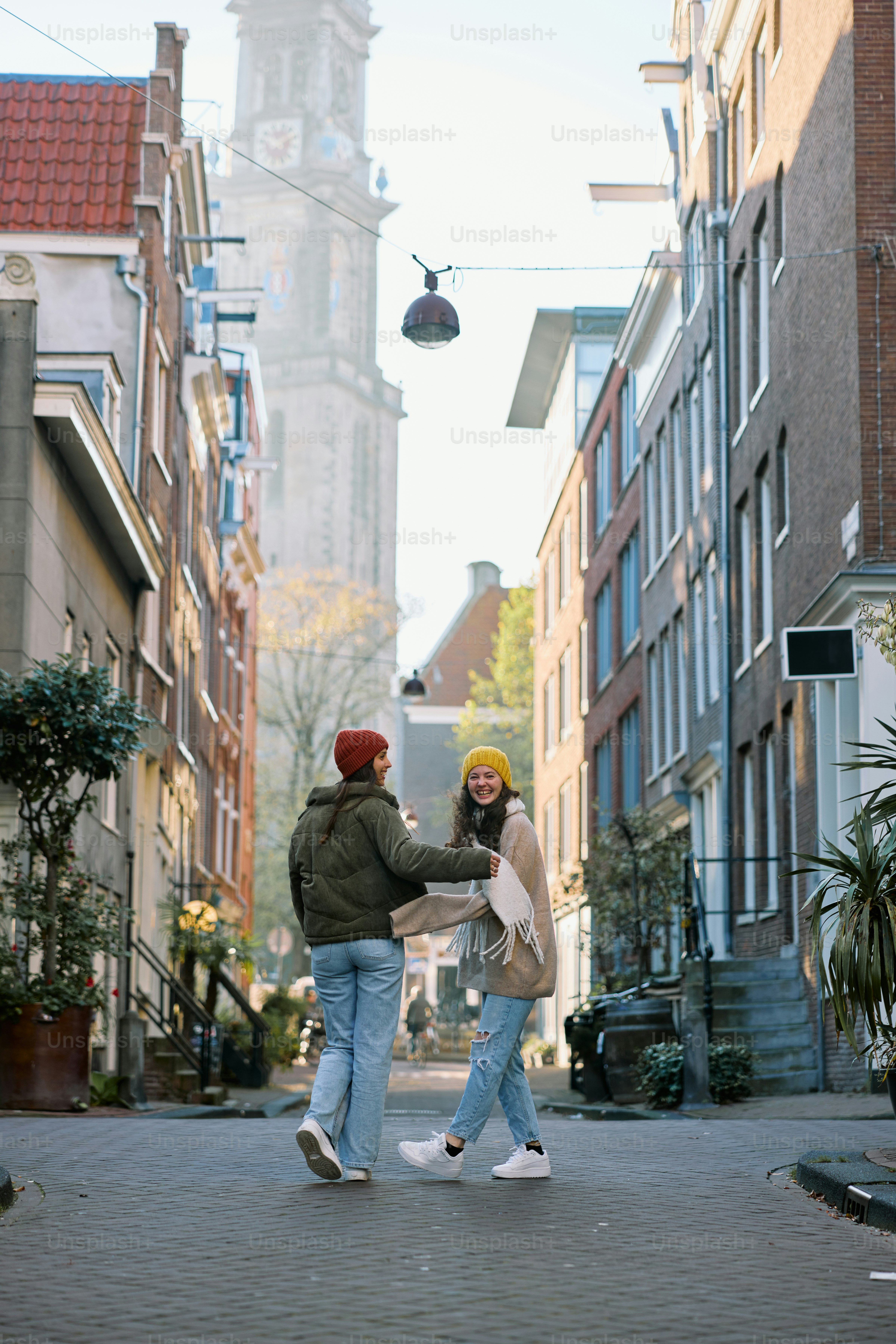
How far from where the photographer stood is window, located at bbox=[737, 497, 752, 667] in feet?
74.2

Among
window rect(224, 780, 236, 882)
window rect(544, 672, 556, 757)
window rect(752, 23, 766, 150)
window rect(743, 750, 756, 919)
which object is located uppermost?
window rect(752, 23, 766, 150)

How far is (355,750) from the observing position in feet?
25.6

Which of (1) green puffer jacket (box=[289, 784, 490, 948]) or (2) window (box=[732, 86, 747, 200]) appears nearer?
(1) green puffer jacket (box=[289, 784, 490, 948])

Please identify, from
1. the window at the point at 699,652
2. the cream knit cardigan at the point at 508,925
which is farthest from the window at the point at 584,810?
the cream knit cardigan at the point at 508,925

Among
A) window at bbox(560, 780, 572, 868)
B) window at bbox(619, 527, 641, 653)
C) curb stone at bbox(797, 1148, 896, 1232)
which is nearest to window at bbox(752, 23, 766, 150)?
window at bbox(619, 527, 641, 653)

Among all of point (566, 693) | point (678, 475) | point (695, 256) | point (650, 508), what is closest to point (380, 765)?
point (695, 256)

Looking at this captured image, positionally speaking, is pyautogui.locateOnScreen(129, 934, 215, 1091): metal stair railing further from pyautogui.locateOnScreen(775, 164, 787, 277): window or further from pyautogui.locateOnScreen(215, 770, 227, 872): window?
pyautogui.locateOnScreen(215, 770, 227, 872): window

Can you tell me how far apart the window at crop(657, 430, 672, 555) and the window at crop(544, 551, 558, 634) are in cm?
1553

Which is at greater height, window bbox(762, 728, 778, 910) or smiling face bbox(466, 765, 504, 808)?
window bbox(762, 728, 778, 910)

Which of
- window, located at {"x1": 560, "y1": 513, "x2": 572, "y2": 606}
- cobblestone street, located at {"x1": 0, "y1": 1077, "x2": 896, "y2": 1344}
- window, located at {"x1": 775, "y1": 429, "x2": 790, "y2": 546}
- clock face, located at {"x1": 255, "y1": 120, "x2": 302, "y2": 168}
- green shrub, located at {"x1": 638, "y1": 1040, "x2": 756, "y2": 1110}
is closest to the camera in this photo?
cobblestone street, located at {"x1": 0, "y1": 1077, "x2": 896, "y2": 1344}

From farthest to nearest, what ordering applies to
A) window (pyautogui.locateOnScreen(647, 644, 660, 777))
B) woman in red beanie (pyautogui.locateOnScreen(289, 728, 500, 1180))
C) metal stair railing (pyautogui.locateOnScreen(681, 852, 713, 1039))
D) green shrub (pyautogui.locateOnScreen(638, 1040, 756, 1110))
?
window (pyautogui.locateOnScreen(647, 644, 660, 777)), metal stair railing (pyautogui.locateOnScreen(681, 852, 713, 1039)), green shrub (pyautogui.locateOnScreen(638, 1040, 756, 1110)), woman in red beanie (pyautogui.locateOnScreen(289, 728, 500, 1180))

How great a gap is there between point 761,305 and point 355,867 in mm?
16099

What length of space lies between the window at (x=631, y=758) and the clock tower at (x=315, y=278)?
172 ft

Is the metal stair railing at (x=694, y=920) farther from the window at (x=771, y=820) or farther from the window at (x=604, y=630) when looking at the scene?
the window at (x=604, y=630)
